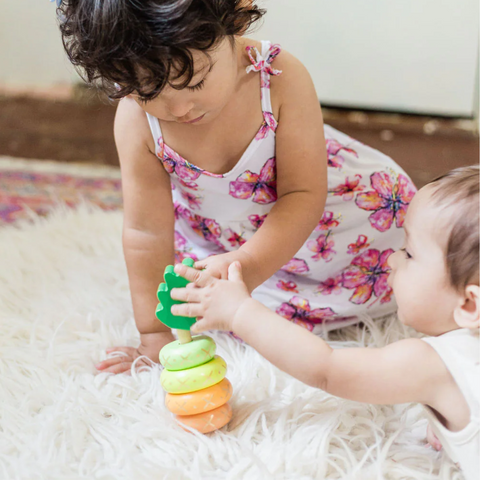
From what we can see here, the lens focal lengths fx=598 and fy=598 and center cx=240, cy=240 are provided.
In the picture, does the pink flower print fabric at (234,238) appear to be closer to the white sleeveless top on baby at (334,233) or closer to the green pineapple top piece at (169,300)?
the white sleeveless top on baby at (334,233)

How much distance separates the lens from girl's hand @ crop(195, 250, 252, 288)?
70 centimetres

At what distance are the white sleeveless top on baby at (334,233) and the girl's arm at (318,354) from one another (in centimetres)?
27

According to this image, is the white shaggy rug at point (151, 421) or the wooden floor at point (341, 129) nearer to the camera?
the white shaggy rug at point (151, 421)

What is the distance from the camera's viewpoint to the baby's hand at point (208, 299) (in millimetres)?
640

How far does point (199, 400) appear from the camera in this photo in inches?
26.3

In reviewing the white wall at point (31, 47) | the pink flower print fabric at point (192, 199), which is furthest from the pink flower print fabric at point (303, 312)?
the white wall at point (31, 47)

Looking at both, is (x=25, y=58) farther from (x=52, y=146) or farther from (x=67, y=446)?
(x=67, y=446)

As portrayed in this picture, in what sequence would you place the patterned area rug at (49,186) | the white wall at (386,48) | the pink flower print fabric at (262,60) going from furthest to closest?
1. the white wall at (386,48)
2. the patterned area rug at (49,186)
3. the pink flower print fabric at (262,60)

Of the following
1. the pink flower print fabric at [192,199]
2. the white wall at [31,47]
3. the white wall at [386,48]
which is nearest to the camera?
the pink flower print fabric at [192,199]

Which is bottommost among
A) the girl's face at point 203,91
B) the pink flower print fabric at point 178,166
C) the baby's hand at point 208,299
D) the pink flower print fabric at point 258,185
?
the baby's hand at point 208,299

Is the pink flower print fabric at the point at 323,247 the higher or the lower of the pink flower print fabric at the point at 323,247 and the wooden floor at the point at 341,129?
the higher

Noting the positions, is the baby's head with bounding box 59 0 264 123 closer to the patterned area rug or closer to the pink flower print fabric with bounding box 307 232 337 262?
the pink flower print fabric with bounding box 307 232 337 262

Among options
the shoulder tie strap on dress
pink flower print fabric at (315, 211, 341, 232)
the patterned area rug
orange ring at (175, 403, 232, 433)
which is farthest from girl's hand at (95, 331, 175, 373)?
the patterned area rug

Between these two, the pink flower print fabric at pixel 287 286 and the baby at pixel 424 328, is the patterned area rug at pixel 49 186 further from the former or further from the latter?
the baby at pixel 424 328
